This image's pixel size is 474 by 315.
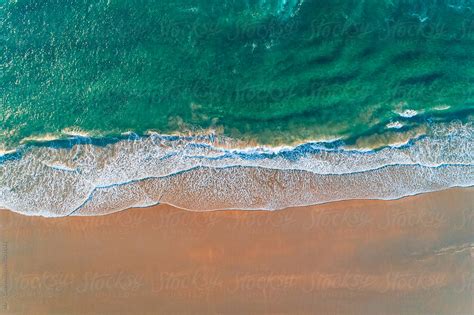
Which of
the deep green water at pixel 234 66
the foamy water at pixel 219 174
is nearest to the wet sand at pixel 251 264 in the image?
the foamy water at pixel 219 174

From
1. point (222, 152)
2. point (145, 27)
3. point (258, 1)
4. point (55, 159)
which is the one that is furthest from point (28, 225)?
point (258, 1)

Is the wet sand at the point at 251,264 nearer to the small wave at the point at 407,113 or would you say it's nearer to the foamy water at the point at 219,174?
the foamy water at the point at 219,174

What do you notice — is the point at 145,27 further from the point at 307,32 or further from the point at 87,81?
the point at 307,32

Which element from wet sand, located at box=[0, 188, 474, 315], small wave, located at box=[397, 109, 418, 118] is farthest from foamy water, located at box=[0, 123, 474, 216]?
small wave, located at box=[397, 109, 418, 118]

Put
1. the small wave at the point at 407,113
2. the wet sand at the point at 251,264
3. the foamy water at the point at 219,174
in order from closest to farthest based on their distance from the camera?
1. the wet sand at the point at 251,264
2. the foamy water at the point at 219,174
3. the small wave at the point at 407,113

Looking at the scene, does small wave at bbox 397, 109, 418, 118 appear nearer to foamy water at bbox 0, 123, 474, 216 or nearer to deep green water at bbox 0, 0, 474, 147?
deep green water at bbox 0, 0, 474, 147

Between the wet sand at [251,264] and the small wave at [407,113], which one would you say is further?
the small wave at [407,113]

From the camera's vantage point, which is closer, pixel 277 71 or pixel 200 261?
pixel 200 261
